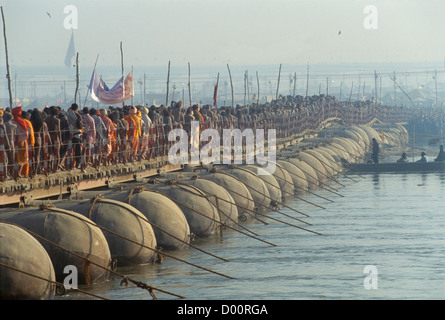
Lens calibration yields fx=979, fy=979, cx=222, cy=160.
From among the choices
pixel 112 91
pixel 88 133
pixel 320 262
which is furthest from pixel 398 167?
pixel 88 133

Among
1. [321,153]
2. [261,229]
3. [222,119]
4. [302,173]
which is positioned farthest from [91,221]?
[321,153]

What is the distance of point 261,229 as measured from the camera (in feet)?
130

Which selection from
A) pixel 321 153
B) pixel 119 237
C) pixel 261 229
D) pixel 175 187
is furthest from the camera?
pixel 321 153

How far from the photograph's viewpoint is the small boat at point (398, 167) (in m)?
73.9

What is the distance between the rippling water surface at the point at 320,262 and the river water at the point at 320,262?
26 mm

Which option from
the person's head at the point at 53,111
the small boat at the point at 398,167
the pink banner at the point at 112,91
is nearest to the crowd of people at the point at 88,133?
the person's head at the point at 53,111

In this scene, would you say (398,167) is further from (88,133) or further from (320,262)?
(88,133)

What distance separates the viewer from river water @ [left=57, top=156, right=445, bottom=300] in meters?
25.9

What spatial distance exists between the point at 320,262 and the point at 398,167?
145 feet

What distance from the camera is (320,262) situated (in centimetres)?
3128

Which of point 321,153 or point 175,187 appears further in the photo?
point 321,153

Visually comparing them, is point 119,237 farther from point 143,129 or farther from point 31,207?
point 143,129

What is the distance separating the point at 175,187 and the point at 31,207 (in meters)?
8.55

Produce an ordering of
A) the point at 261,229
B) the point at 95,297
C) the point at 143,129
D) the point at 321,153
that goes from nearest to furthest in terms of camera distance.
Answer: the point at 95,297, the point at 143,129, the point at 261,229, the point at 321,153
